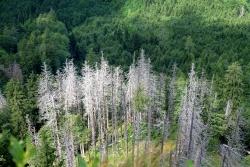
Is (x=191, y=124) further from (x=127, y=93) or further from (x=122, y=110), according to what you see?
(x=122, y=110)

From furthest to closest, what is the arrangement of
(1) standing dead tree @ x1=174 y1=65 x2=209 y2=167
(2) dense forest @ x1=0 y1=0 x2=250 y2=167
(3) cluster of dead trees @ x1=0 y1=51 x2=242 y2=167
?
(3) cluster of dead trees @ x1=0 y1=51 x2=242 y2=167 < (2) dense forest @ x1=0 y1=0 x2=250 y2=167 < (1) standing dead tree @ x1=174 y1=65 x2=209 y2=167

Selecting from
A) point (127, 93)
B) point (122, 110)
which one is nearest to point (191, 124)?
point (127, 93)

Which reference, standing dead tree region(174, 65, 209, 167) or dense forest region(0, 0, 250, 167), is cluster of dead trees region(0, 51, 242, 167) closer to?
standing dead tree region(174, 65, 209, 167)

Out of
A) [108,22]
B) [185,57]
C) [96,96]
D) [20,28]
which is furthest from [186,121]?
[108,22]

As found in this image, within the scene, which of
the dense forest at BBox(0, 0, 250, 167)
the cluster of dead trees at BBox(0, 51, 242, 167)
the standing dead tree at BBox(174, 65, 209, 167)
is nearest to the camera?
the standing dead tree at BBox(174, 65, 209, 167)

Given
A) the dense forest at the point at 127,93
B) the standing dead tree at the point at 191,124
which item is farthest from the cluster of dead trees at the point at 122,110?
the dense forest at the point at 127,93

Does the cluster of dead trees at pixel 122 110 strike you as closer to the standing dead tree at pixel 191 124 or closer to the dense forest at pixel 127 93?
the standing dead tree at pixel 191 124

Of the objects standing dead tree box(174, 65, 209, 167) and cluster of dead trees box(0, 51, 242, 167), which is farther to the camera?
cluster of dead trees box(0, 51, 242, 167)

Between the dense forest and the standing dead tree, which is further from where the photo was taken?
the dense forest

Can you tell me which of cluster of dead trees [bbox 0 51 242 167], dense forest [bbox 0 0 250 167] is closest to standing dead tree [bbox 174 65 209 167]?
cluster of dead trees [bbox 0 51 242 167]
